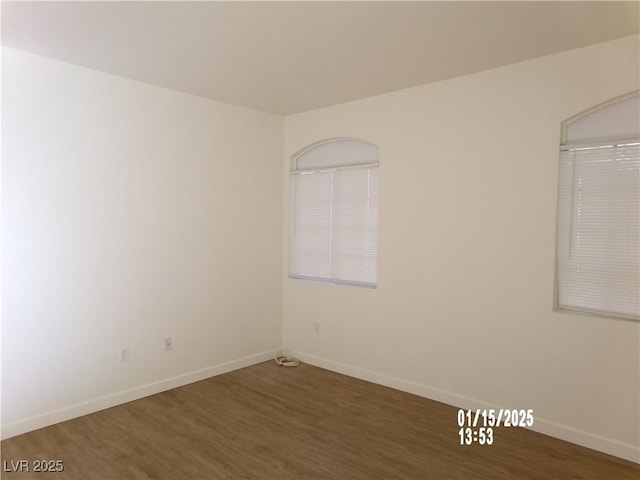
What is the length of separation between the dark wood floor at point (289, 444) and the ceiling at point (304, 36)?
8.81 feet

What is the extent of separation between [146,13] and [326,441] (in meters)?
2.93

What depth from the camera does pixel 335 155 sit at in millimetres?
4539

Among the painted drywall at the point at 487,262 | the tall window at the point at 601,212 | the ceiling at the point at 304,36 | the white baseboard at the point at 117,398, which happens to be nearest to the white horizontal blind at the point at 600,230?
the tall window at the point at 601,212

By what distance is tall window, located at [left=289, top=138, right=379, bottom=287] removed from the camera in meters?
4.24

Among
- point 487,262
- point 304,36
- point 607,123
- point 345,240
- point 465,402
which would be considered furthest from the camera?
point 345,240

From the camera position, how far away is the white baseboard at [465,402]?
2801 mm

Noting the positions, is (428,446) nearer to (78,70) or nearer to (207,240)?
(207,240)

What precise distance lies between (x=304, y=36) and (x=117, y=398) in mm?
3130

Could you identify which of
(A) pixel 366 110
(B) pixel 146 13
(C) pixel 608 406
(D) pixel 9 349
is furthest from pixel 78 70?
(C) pixel 608 406

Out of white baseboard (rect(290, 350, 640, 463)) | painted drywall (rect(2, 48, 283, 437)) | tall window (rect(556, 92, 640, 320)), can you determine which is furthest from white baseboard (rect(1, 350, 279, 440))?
tall window (rect(556, 92, 640, 320))

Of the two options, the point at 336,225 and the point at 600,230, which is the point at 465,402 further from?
the point at 336,225

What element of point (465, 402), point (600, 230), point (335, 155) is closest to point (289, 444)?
point (465, 402)

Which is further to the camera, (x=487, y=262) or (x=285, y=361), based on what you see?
(x=285, y=361)

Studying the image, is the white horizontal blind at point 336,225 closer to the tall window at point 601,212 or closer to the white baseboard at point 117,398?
the white baseboard at point 117,398
